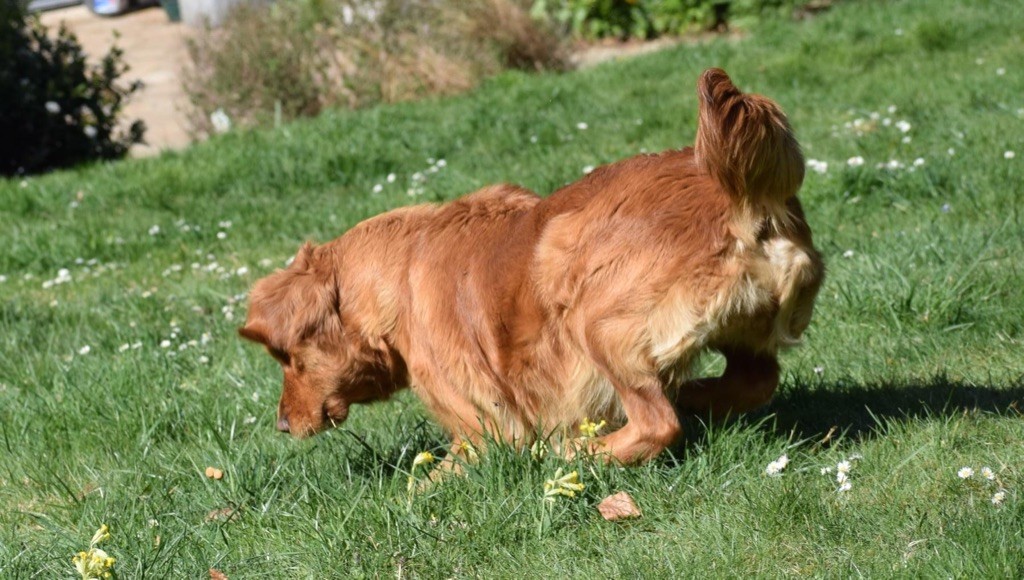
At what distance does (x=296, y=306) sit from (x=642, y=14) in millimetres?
9685

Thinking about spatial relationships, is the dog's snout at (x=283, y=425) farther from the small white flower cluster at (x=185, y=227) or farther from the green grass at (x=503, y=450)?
the small white flower cluster at (x=185, y=227)

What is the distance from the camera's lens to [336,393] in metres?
4.28

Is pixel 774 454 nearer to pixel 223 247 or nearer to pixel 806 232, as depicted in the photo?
pixel 806 232

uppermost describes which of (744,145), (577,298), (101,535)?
(744,145)

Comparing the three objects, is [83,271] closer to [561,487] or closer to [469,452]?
[469,452]

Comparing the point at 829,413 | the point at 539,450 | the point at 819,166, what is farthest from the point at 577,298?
the point at 819,166

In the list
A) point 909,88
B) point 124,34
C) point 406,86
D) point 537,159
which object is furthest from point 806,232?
point 124,34

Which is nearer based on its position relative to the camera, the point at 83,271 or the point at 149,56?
the point at 83,271

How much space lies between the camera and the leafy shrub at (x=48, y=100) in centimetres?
1066

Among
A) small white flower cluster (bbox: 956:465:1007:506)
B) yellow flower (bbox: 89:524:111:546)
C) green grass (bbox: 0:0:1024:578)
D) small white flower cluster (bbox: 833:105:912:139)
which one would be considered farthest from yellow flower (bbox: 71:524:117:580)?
small white flower cluster (bbox: 833:105:912:139)

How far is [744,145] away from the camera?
3.21 metres

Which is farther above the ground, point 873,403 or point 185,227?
point 873,403

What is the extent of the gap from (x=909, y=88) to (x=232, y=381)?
219 inches

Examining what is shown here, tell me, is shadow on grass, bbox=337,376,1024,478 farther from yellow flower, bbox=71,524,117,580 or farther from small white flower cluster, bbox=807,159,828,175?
small white flower cluster, bbox=807,159,828,175
